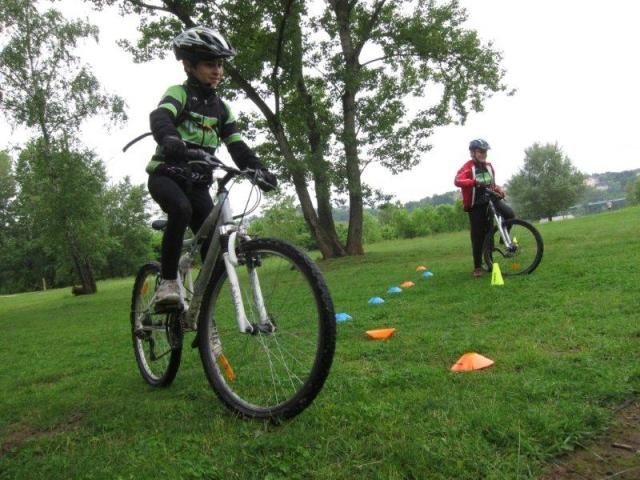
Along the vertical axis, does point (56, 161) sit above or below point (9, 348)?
above

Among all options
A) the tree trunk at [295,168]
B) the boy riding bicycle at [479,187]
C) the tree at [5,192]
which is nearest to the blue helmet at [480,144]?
the boy riding bicycle at [479,187]

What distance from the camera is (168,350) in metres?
3.85

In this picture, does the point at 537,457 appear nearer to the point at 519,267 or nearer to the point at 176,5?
the point at 519,267

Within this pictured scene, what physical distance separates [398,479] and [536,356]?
182cm

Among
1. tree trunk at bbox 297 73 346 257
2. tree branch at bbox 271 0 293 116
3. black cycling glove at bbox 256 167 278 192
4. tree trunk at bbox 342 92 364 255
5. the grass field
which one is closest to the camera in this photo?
the grass field

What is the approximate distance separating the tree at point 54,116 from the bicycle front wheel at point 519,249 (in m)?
13.8

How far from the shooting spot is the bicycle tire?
145 inches

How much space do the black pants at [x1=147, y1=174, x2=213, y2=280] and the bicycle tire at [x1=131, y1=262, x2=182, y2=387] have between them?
0.40 meters

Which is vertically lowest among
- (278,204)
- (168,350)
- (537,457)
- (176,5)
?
(537,457)

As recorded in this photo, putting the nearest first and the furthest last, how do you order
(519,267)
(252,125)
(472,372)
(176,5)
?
(472,372) < (519,267) < (176,5) < (252,125)

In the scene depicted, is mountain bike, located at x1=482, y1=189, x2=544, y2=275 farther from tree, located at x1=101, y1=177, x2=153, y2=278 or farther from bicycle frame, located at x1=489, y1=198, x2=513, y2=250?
tree, located at x1=101, y1=177, x2=153, y2=278

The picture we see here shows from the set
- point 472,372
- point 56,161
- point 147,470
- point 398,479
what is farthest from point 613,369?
point 56,161

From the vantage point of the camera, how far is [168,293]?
3467 millimetres

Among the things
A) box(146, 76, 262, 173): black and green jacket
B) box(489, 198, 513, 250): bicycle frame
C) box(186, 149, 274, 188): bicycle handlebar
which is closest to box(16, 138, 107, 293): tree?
box(489, 198, 513, 250): bicycle frame
